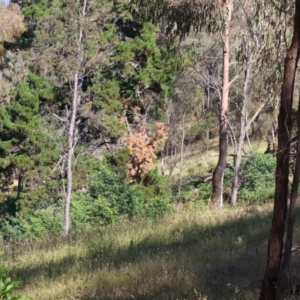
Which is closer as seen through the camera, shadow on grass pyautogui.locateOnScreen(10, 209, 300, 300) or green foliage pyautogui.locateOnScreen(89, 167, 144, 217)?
shadow on grass pyautogui.locateOnScreen(10, 209, 300, 300)

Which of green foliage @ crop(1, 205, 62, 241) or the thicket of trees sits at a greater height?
the thicket of trees

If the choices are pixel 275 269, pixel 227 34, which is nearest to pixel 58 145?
pixel 227 34

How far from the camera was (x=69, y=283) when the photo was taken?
5.88m

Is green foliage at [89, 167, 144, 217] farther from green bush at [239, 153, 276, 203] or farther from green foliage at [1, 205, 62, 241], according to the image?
green bush at [239, 153, 276, 203]

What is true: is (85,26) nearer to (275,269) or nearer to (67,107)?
(67,107)

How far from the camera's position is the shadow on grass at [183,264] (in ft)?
16.9

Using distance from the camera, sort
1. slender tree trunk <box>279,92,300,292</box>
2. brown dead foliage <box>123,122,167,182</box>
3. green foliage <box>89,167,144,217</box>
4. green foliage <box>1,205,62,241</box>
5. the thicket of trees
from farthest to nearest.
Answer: brown dead foliage <box>123,122,167,182</box> → the thicket of trees → green foliage <box>89,167,144,217</box> → green foliage <box>1,205,62,241</box> → slender tree trunk <box>279,92,300,292</box>

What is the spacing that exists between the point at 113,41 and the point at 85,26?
16.7 feet

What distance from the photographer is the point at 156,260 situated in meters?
6.29

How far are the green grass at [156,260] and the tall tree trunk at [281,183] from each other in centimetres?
59

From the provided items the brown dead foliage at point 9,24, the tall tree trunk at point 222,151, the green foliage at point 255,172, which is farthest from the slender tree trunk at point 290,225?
the brown dead foliage at point 9,24

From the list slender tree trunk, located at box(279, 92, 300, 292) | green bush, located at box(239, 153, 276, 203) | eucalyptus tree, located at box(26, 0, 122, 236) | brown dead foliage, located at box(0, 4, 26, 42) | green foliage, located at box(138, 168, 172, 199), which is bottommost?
green foliage, located at box(138, 168, 172, 199)

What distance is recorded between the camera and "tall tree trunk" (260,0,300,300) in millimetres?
4059

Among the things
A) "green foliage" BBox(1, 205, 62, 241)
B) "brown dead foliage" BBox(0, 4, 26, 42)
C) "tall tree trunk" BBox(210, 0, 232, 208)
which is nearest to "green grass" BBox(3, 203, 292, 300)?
"tall tree trunk" BBox(210, 0, 232, 208)
